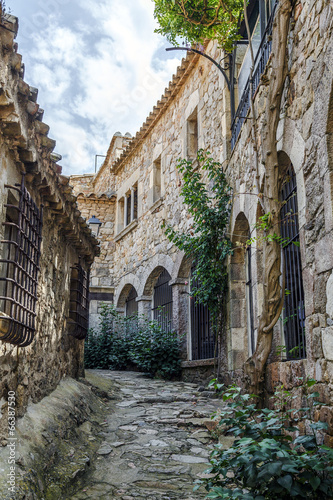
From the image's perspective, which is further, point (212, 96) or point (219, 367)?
point (212, 96)

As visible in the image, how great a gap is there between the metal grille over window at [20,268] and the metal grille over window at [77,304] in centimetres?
201

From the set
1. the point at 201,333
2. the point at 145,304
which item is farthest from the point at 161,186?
the point at 201,333

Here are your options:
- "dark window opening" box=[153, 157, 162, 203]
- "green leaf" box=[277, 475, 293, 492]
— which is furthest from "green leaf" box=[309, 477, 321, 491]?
"dark window opening" box=[153, 157, 162, 203]

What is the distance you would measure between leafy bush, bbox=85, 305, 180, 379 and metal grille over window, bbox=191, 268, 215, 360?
0.39 meters

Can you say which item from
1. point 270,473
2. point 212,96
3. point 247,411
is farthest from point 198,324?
point 270,473

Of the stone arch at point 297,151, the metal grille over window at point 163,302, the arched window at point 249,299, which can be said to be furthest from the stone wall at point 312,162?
the metal grille over window at point 163,302

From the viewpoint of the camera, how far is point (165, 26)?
22.5 feet

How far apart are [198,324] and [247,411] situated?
5.36 meters

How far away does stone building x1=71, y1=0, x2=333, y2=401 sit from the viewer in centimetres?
340

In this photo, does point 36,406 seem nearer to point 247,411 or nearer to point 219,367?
point 247,411

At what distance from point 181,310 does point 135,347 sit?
127cm

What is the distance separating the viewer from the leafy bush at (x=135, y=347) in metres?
8.92

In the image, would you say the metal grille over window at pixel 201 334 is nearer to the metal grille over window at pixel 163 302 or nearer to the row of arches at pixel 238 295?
the row of arches at pixel 238 295

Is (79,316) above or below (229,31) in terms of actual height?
below
